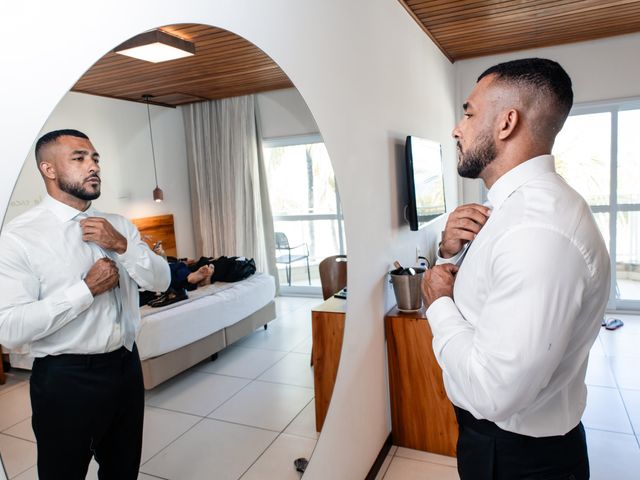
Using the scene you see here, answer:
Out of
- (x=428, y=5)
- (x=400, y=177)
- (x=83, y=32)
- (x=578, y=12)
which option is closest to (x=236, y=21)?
(x=83, y=32)

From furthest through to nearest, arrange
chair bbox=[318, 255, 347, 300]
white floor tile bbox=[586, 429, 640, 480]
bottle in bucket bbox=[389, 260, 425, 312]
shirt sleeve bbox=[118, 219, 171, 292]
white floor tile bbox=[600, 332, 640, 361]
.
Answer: white floor tile bbox=[600, 332, 640, 361], bottle in bucket bbox=[389, 260, 425, 312], white floor tile bbox=[586, 429, 640, 480], chair bbox=[318, 255, 347, 300], shirt sleeve bbox=[118, 219, 171, 292]

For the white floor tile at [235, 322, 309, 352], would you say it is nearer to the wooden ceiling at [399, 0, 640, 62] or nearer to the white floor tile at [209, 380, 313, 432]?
the white floor tile at [209, 380, 313, 432]

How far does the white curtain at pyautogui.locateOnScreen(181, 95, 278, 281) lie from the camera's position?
130 cm

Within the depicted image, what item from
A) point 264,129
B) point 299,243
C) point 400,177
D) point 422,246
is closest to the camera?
point 264,129

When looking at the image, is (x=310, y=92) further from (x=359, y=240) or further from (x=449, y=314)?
(x=449, y=314)

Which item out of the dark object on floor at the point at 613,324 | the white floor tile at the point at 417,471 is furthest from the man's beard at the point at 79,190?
the dark object on floor at the point at 613,324

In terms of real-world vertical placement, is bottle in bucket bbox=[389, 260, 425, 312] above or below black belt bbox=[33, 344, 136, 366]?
below

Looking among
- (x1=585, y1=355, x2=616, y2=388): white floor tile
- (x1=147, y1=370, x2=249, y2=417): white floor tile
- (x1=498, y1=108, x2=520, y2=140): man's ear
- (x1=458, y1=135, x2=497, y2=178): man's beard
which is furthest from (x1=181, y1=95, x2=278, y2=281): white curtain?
(x1=585, y1=355, x2=616, y2=388): white floor tile

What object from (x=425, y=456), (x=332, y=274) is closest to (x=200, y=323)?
(x=332, y=274)

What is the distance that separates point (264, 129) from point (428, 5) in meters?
2.14

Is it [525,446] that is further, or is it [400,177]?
[400,177]

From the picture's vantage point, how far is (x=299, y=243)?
1.75 meters

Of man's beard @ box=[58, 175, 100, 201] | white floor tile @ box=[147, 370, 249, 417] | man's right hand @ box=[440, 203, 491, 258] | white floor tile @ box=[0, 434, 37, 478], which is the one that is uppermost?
man's beard @ box=[58, 175, 100, 201]

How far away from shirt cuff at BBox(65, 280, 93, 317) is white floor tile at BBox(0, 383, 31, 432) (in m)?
0.15
